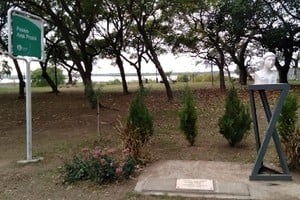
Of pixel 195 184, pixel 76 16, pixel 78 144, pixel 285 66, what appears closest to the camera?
pixel 195 184

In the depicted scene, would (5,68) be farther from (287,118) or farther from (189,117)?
(287,118)

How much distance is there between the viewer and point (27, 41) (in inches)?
271

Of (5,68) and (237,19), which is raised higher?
(237,19)

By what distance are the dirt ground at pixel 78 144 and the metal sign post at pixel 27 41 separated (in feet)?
2.53

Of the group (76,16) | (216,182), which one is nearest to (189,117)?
(216,182)

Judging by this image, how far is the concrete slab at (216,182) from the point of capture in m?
4.93

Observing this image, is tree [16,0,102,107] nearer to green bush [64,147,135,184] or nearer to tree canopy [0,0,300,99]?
tree canopy [0,0,300,99]

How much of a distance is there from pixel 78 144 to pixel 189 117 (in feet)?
7.94

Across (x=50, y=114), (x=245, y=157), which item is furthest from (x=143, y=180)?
(x=50, y=114)

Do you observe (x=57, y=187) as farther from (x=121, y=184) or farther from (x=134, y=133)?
(x=134, y=133)

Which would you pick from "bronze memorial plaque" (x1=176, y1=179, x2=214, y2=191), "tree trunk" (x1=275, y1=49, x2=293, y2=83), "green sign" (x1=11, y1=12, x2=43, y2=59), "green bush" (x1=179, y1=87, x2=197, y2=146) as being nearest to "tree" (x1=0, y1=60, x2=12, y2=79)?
"tree trunk" (x1=275, y1=49, x2=293, y2=83)

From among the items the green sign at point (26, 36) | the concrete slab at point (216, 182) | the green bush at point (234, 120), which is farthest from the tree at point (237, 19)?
the concrete slab at point (216, 182)

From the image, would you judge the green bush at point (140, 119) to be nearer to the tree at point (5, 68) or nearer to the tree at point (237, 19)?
the tree at point (237, 19)

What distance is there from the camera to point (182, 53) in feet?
82.0
